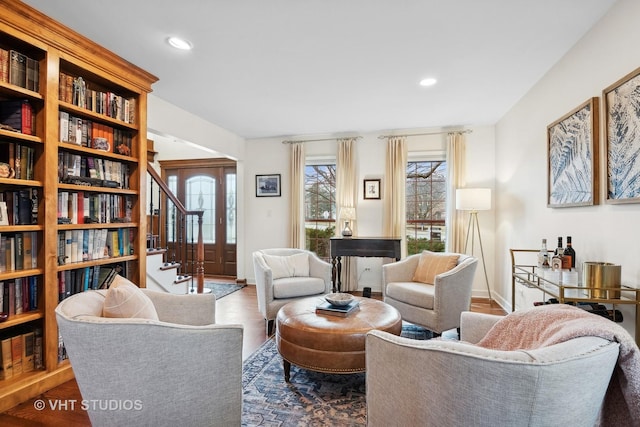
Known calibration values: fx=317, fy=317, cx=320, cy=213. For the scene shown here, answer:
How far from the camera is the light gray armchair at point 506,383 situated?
91 cm

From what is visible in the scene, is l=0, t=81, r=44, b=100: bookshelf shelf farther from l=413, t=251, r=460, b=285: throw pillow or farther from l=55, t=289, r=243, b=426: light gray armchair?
l=413, t=251, r=460, b=285: throw pillow

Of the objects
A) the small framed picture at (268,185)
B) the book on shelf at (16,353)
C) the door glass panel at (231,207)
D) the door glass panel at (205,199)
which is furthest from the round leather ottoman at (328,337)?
the door glass panel at (205,199)

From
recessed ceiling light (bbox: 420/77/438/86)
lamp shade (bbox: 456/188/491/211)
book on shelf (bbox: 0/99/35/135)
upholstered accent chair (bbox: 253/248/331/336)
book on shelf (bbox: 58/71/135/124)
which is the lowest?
upholstered accent chair (bbox: 253/248/331/336)

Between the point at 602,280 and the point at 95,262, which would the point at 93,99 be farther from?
the point at 602,280

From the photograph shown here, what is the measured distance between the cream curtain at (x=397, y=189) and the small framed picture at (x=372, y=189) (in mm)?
180

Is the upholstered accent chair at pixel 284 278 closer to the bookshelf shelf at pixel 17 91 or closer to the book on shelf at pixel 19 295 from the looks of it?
the book on shelf at pixel 19 295

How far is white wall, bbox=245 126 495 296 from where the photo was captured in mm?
4582

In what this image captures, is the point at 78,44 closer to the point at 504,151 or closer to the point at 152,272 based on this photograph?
the point at 152,272

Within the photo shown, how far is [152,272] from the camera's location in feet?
10.8

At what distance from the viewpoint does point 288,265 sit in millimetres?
3691

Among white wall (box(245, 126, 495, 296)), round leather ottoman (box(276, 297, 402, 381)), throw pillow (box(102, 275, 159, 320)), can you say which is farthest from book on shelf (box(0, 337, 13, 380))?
white wall (box(245, 126, 495, 296))

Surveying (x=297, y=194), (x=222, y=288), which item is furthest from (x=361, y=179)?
(x=222, y=288)

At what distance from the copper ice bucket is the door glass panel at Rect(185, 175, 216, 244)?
564 cm

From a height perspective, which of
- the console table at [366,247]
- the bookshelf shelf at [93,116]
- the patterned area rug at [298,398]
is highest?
the bookshelf shelf at [93,116]
